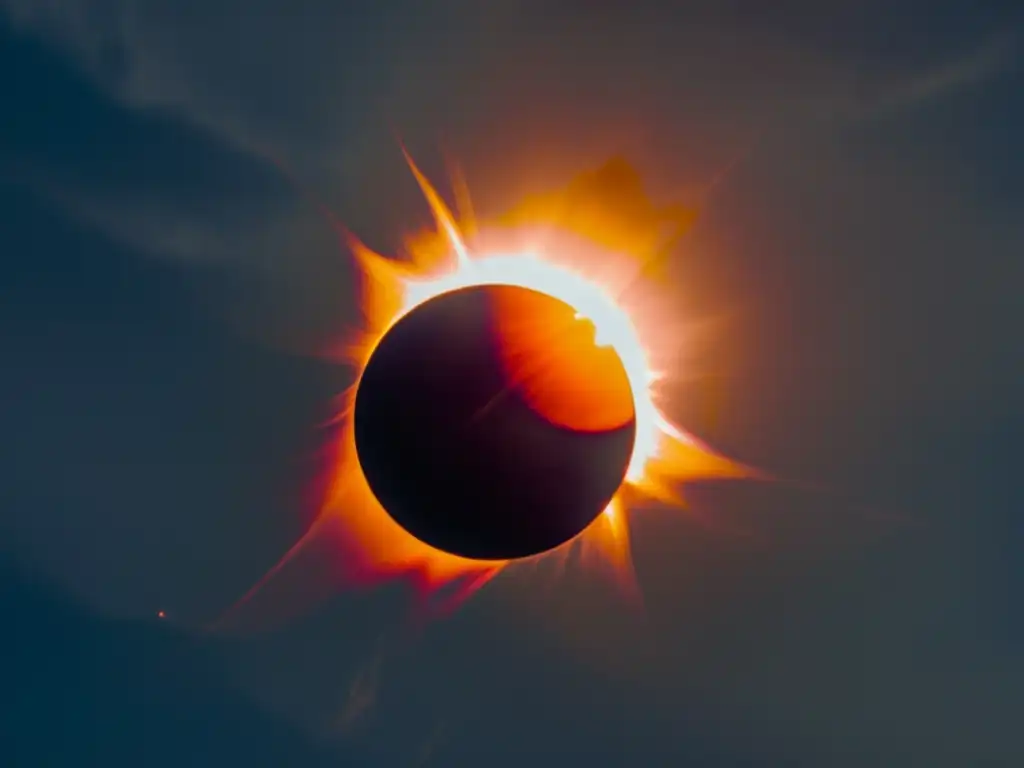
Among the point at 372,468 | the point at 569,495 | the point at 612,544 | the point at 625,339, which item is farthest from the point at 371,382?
the point at 612,544

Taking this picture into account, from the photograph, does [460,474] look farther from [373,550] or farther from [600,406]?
[373,550]

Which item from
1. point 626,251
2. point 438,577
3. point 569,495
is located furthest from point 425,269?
point 438,577

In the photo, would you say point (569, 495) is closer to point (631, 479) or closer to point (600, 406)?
point (600, 406)

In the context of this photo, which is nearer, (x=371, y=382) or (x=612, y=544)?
(x=371, y=382)

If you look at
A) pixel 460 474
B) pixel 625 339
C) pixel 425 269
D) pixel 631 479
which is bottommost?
pixel 460 474

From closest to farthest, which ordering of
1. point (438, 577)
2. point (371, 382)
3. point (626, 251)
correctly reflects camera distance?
point (371, 382) < point (626, 251) < point (438, 577)

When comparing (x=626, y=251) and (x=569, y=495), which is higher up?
(x=626, y=251)

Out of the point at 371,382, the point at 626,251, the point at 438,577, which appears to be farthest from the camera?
the point at 438,577
